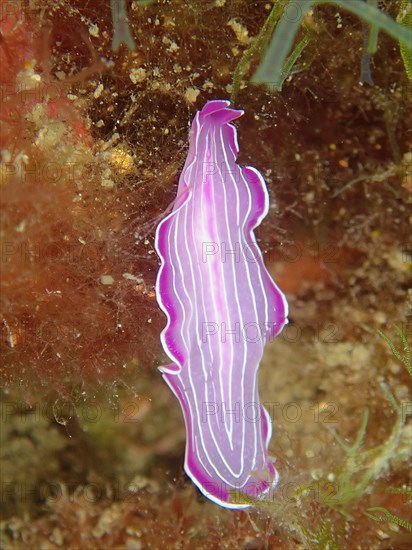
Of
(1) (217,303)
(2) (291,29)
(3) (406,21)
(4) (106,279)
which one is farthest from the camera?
(4) (106,279)

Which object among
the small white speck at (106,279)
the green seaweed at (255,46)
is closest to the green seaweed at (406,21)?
the green seaweed at (255,46)

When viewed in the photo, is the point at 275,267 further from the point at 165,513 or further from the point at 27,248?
the point at 165,513

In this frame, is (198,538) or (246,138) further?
(198,538)

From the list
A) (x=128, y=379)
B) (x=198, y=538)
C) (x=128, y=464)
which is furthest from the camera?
(x=128, y=464)

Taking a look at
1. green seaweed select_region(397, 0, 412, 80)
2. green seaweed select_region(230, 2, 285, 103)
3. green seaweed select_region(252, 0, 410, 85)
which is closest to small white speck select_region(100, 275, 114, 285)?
green seaweed select_region(230, 2, 285, 103)

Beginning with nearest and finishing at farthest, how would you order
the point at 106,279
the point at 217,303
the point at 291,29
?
1. the point at 291,29
2. the point at 217,303
3. the point at 106,279

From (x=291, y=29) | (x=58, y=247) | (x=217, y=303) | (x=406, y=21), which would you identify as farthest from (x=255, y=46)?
(x=58, y=247)

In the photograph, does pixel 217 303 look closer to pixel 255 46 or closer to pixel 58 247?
pixel 58 247

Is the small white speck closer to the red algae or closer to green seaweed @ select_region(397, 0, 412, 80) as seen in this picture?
the red algae

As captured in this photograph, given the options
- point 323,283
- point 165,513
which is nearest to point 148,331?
point 323,283
